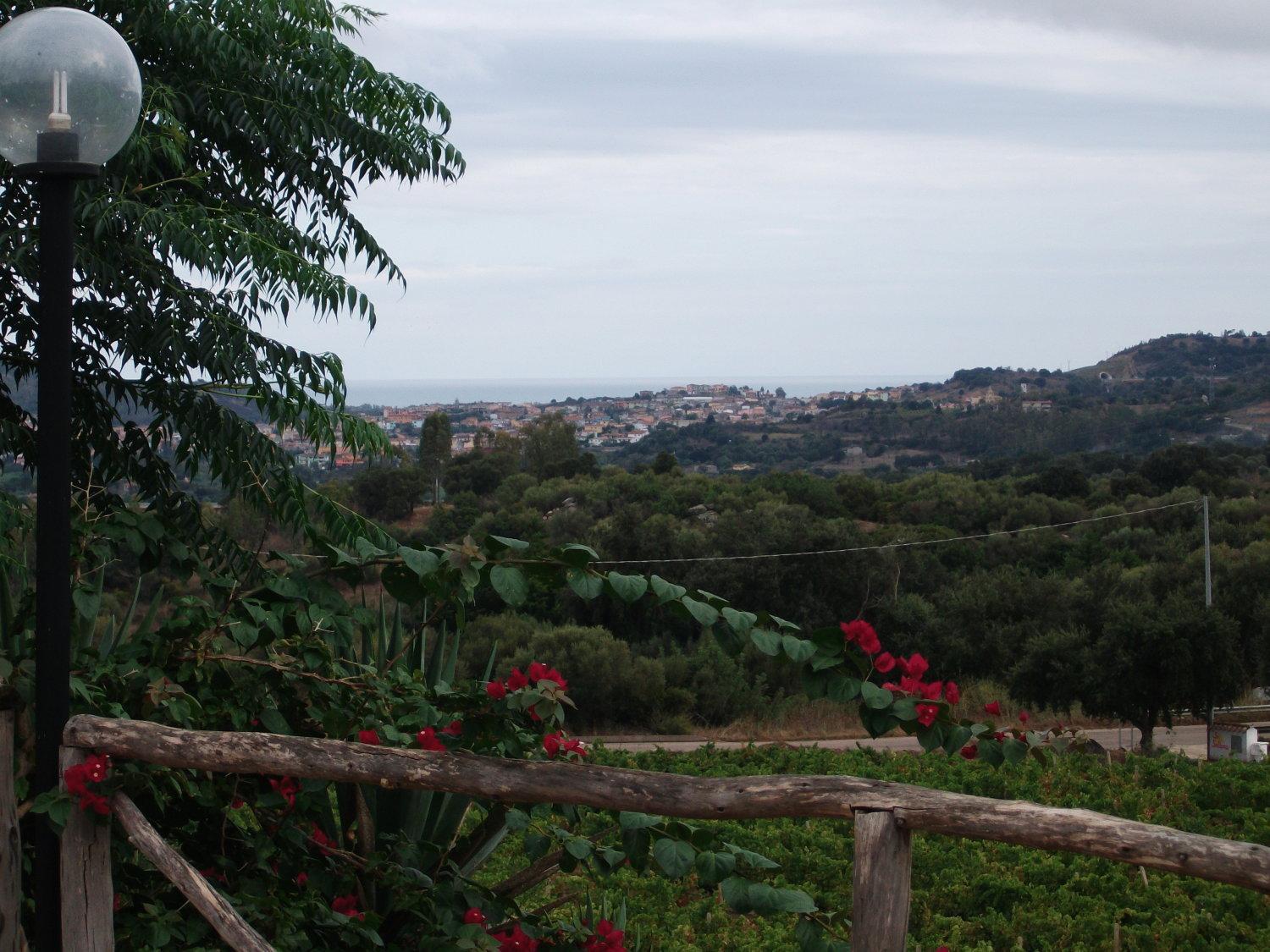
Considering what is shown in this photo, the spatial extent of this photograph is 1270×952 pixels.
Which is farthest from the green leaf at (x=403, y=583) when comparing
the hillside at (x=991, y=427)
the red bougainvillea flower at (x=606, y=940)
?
the hillside at (x=991, y=427)

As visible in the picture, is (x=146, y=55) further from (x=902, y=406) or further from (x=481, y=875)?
(x=902, y=406)

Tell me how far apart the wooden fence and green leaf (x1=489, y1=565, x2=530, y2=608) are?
279 millimetres

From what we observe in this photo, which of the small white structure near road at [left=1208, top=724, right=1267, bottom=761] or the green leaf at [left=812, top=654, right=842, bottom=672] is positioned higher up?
the green leaf at [left=812, top=654, right=842, bottom=672]

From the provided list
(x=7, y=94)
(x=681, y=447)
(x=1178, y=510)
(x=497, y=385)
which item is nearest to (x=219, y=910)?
(x=7, y=94)

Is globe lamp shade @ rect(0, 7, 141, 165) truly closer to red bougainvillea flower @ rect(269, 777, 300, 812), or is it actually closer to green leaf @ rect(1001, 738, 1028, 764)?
red bougainvillea flower @ rect(269, 777, 300, 812)

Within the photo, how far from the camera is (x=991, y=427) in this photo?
149 feet

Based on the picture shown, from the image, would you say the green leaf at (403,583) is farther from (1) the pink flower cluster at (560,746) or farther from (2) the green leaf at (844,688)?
(2) the green leaf at (844,688)

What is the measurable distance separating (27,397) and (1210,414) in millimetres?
45318

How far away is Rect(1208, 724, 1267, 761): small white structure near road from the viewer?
11047 mm

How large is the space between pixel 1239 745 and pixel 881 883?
11.6m

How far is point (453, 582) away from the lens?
2.16 m

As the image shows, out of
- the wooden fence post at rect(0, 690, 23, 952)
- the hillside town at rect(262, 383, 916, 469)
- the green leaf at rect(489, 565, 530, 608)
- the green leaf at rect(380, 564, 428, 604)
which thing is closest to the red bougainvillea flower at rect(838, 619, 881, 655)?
the green leaf at rect(489, 565, 530, 608)

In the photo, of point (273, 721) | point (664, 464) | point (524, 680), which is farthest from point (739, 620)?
point (664, 464)

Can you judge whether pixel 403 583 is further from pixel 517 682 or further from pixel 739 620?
pixel 739 620
